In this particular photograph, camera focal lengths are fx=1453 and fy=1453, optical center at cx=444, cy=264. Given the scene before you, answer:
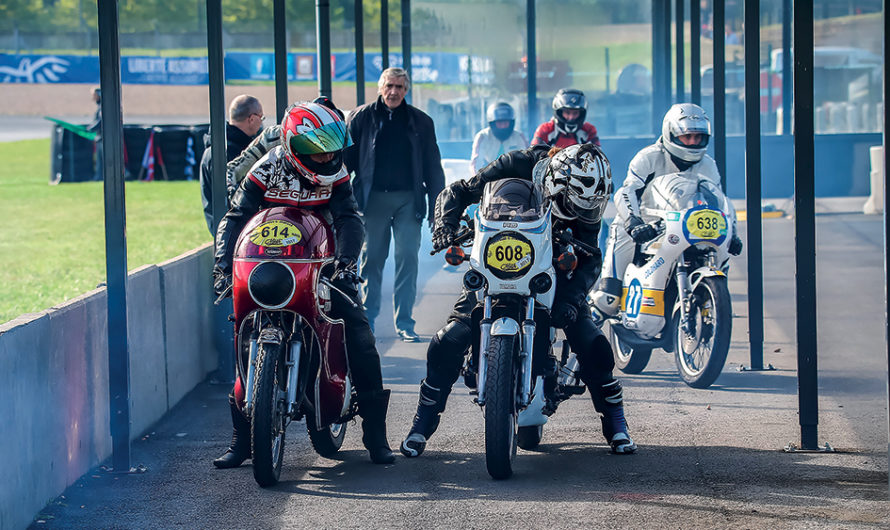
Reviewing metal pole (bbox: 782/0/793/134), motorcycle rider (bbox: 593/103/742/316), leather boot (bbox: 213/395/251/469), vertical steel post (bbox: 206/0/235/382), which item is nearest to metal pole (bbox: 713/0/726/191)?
motorcycle rider (bbox: 593/103/742/316)

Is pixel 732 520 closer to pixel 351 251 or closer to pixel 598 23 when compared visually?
pixel 351 251

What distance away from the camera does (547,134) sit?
1267cm

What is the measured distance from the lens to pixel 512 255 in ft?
22.1

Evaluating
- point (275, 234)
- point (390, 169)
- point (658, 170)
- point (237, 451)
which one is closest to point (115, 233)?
point (275, 234)

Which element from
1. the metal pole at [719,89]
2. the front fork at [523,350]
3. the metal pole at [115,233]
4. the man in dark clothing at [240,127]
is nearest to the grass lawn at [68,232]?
the man in dark clothing at [240,127]

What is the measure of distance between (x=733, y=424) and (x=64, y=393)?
3.69 meters

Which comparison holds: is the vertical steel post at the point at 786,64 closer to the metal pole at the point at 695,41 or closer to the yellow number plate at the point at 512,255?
the metal pole at the point at 695,41

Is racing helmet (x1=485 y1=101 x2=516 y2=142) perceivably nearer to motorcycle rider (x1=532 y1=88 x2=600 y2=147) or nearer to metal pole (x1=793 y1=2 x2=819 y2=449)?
motorcycle rider (x1=532 y1=88 x2=600 y2=147)

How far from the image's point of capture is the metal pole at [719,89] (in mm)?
11648

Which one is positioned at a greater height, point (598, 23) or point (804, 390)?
point (598, 23)

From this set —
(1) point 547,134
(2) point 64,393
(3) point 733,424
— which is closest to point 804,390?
(3) point 733,424

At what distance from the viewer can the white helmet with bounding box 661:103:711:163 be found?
9.77 metres

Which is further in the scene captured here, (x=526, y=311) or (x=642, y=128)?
(x=642, y=128)

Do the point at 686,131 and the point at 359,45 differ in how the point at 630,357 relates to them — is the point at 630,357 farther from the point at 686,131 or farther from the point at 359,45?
the point at 359,45
